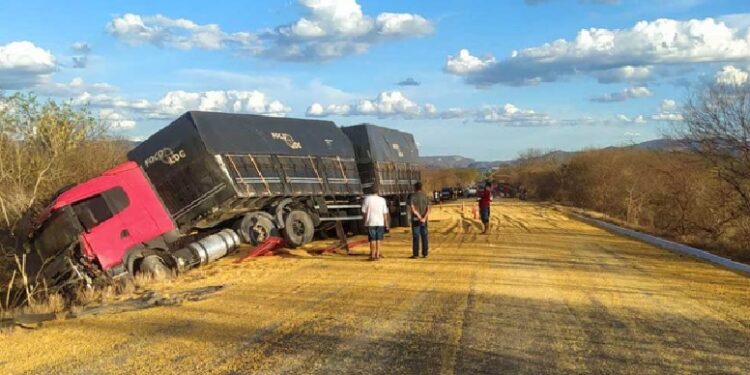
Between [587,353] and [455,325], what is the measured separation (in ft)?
5.60

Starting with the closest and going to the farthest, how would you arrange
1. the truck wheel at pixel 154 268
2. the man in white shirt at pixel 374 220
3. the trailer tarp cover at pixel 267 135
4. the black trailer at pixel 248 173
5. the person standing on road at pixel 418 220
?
the truck wheel at pixel 154 268 → the man in white shirt at pixel 374 220 → the person standing on road at pixel 418 220 → the black trailer at pixel 248 173 → the trailer tarp cover at pixel 267 135

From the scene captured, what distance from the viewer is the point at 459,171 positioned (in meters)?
123

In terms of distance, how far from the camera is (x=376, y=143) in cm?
2356

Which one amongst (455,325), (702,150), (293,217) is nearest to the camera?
(455,325)

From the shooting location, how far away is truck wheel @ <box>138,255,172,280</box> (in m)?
12.9

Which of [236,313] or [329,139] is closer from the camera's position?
[236,313]

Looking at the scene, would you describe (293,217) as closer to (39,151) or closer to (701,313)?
(39,151)

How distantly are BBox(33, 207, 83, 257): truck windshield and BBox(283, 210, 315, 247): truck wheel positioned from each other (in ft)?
21.7

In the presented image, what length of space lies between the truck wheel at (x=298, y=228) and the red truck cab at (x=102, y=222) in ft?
14.1

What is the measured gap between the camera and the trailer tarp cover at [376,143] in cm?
2286

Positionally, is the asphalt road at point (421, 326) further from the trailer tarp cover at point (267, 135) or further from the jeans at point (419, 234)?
the trailer tarp cover at point (267, 135)

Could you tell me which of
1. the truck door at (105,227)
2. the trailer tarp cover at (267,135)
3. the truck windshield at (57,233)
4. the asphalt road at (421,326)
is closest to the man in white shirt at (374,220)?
the asphalt road at (421,326)

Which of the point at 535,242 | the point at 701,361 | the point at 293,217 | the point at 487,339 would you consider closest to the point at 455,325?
the point at 487,339

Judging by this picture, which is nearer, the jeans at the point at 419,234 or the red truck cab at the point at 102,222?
the red truck cab at the point at 102,222
